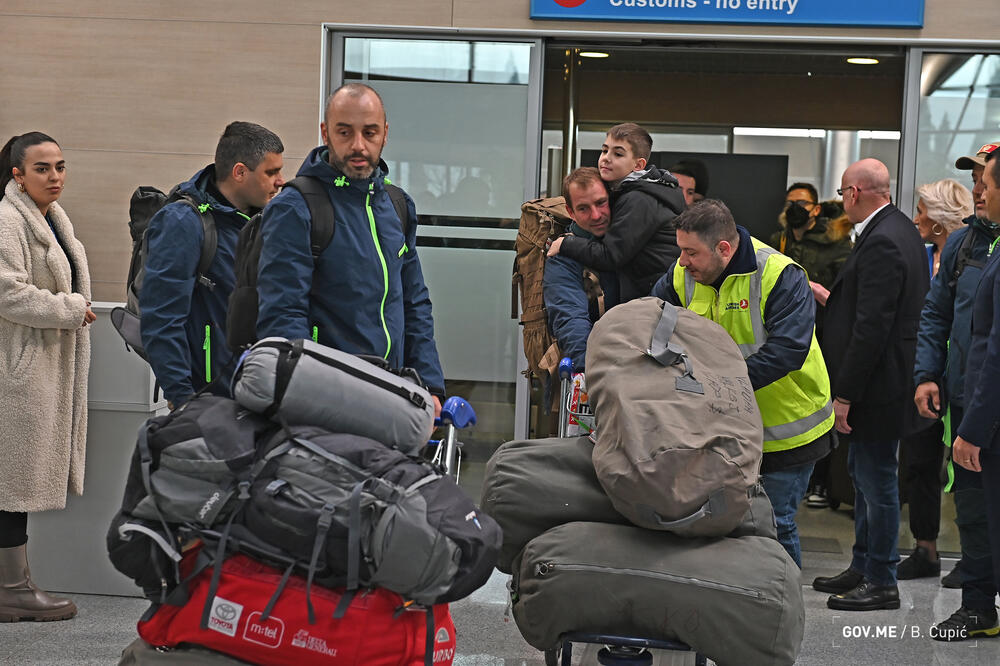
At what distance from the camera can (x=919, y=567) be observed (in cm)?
620

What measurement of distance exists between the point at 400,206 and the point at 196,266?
85 centimetres

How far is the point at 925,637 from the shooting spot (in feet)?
16.7

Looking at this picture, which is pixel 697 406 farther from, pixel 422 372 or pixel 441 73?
pixel 441 73

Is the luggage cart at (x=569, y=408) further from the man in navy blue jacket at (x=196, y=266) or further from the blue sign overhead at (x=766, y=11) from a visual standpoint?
the blue sign overhead at (x=766, y=11)

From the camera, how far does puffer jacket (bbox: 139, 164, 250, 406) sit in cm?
411

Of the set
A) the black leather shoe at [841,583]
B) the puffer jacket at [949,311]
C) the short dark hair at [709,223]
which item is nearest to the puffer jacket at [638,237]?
the short dark hair at [709,223]

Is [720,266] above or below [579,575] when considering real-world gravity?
above

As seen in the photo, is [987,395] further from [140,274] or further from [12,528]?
[12,528]

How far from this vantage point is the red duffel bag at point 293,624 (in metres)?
2.73

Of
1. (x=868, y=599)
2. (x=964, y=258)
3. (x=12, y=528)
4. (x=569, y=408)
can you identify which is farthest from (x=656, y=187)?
(x=12, y=528)

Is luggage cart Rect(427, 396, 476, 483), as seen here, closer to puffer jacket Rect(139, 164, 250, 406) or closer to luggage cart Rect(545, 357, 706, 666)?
luggage cart Rect(545, 357, 706, 666)

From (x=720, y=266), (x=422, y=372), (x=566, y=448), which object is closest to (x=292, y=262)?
(x=422, y=372)

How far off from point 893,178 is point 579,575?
15.1 feet

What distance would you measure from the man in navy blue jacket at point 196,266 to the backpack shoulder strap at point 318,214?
654mm
